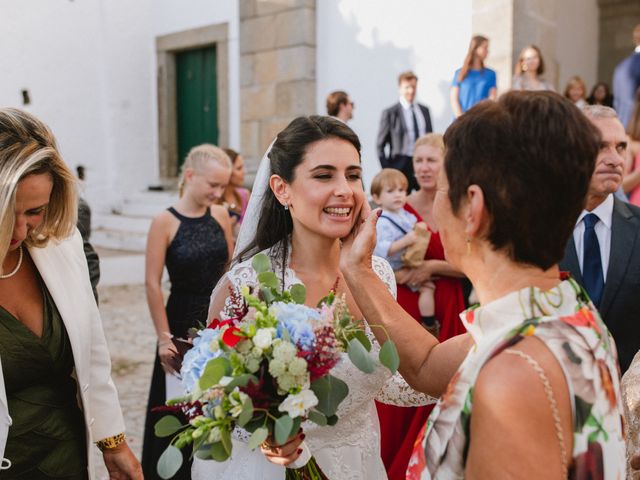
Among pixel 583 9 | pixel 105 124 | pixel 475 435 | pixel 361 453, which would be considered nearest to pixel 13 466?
pixel 361 453

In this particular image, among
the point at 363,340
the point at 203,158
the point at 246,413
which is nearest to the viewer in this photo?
the point at 246,413

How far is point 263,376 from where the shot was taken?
60.4 inches

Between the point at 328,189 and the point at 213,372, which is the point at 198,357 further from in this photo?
the point at 328,189

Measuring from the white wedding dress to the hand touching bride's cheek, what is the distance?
32 centimetres

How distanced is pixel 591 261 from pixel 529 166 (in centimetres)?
182

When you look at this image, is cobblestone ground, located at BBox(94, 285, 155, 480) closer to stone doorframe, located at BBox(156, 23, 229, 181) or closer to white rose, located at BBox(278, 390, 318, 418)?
white rose, located at BBox(278, 390, 318, 418)

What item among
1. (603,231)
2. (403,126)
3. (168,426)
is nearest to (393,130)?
(403,126)

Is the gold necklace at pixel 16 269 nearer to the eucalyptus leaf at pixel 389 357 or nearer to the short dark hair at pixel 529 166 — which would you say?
the eucalyptus leaf at pixel 389 357

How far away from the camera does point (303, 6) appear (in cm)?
925

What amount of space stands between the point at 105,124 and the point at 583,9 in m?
8.59

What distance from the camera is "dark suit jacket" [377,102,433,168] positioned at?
7.34 m

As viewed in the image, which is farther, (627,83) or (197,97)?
(197,97)

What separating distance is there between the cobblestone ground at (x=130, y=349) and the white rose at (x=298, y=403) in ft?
9.93

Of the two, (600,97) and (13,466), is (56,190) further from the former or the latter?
(600,97)
